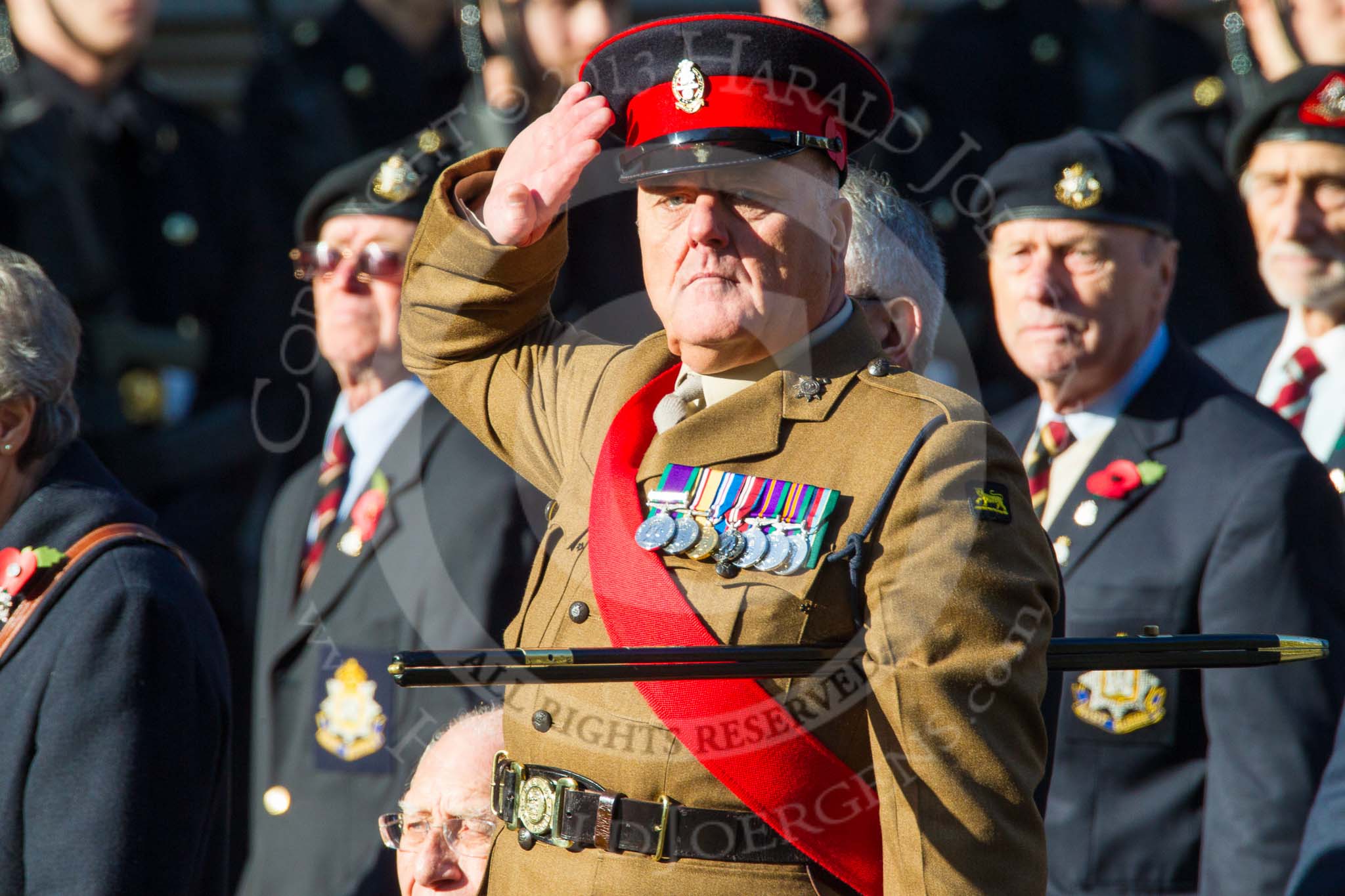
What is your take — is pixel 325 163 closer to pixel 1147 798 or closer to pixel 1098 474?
pixel 1098 474

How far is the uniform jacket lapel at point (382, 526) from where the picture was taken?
4.48m

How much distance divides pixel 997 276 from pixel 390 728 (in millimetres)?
1882

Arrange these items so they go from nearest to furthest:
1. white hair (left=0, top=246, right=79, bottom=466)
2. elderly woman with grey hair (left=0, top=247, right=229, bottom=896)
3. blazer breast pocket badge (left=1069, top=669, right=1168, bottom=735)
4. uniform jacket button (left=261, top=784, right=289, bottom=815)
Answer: elderly woman with grey hair (left=0, top=247, right=229, bottom=896), white hair (left=0, top=246, right=79, bottom=466), blazer breast pocket badge (left=1069, top=669, right=1168, bottom=735), uniform jacket button (left=261, top=784, right=289, bottom=815)

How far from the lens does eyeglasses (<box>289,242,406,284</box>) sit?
4793 mm

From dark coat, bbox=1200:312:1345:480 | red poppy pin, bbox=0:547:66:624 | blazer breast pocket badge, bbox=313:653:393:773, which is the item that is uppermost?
dark coat, bbox=1200:312:1345:480

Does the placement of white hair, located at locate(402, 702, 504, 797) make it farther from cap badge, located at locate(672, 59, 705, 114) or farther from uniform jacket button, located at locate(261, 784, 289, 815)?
uniform jacket button, located at locate(261, 784, 289, 815)

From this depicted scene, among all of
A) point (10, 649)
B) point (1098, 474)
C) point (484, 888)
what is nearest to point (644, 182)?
point (484, 888)

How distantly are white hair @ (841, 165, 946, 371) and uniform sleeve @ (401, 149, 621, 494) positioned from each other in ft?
2.01

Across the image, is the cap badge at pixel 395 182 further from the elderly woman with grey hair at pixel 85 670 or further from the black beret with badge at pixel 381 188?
the elderly woman with grey hair at pixel 85 670

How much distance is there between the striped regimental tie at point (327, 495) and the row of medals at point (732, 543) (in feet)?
7.65

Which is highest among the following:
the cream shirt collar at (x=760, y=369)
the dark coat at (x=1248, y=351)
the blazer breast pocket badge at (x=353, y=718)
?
the dark coat at (x=1248, y=351)

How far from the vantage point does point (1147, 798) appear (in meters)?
3.88

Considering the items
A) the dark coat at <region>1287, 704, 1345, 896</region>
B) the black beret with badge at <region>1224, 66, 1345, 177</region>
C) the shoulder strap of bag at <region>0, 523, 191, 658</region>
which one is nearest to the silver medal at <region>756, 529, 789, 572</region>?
the dark coat at <region>1287, 704, 1345, 896</region>

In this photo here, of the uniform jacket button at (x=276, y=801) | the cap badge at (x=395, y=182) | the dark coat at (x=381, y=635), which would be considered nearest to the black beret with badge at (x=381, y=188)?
the cap badge at (x=395, y=182)
